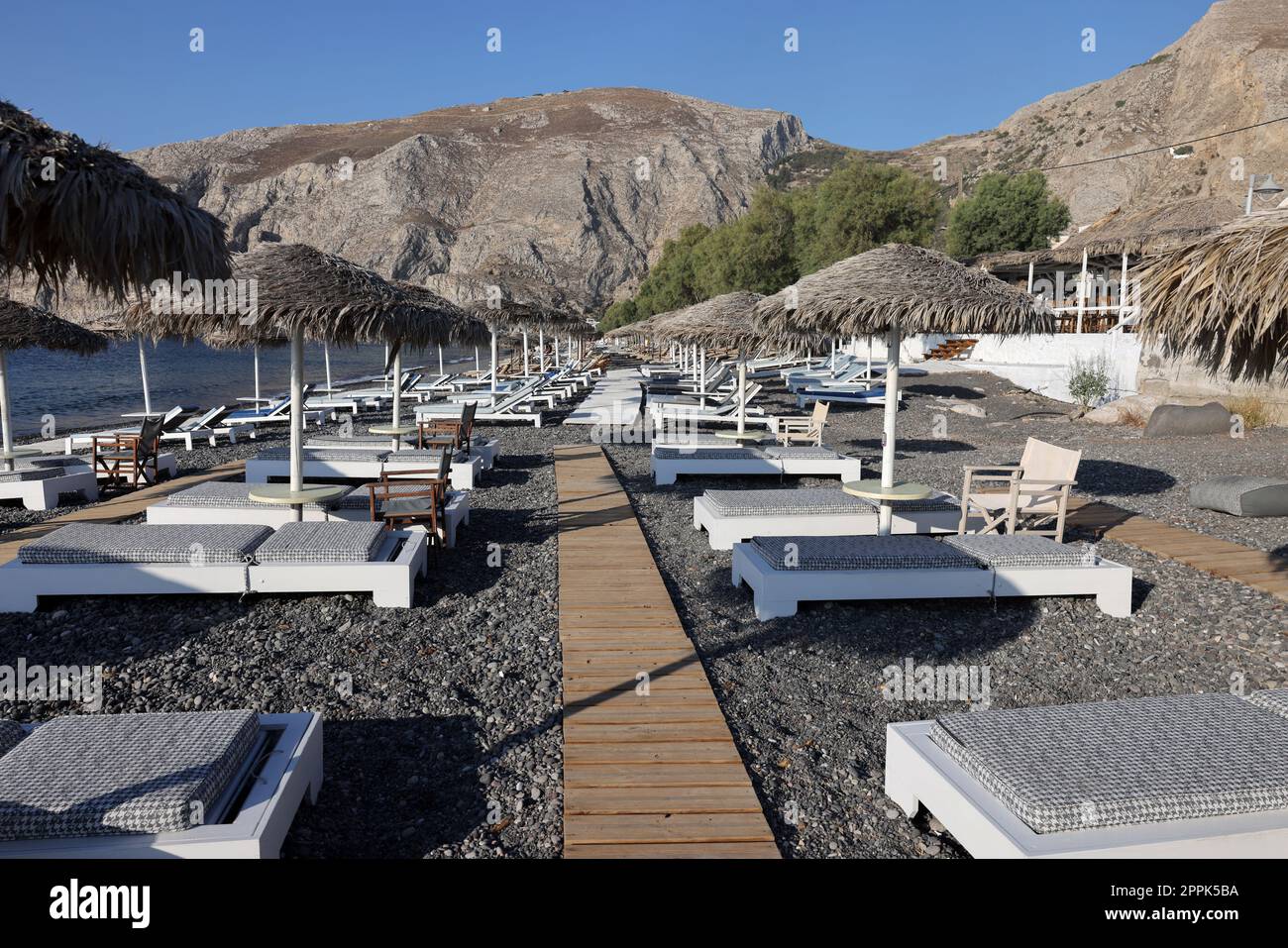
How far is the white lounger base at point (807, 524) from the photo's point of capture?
6.68m

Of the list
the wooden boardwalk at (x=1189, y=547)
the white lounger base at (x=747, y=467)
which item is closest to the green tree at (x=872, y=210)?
the white lounger base at (x=747, y=467)

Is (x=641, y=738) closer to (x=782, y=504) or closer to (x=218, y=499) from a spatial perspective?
(x=782, y=504)

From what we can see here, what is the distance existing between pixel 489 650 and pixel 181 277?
2.51 metres

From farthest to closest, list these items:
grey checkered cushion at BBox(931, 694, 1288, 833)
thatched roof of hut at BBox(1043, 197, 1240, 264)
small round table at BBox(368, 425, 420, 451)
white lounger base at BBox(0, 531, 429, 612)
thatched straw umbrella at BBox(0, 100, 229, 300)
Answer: thatched roof of hut at BBox(1043, 197, 1240, 264) → small round table at BBox(368, 425, 420, 451) → white lounger base at BBox(0, 531, 429, 612) → thatched straw umbrella at BBox(0, 100, 229, 300) → grey checkered cushion at BBox(931, 694, 1288, 833)

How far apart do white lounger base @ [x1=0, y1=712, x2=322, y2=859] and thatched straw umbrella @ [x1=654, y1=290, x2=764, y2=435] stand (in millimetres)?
9722

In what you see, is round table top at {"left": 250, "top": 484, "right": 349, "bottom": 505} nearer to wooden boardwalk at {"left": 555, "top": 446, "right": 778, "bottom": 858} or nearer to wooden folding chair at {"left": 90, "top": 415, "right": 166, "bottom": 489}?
wooden boardwalk at {"left": 555, "top": 446, "right": 778, "bottom": 858}

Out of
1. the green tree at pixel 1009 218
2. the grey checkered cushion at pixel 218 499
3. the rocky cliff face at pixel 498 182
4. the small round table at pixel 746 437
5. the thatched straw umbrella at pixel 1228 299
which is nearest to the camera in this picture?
the thatched straw umbrella at pixel 1228 299

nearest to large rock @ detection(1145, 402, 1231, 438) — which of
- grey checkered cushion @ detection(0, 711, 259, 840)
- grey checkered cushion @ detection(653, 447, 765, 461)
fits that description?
grey checkered cushion @ detection(653, 447, 765, 461)

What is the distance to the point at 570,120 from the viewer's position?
140 meters

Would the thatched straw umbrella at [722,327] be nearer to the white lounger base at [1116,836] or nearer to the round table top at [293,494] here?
the round table top at [293,494]

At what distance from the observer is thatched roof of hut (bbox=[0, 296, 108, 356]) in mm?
9508

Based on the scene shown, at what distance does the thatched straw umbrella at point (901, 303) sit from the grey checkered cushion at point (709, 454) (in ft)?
8.90
